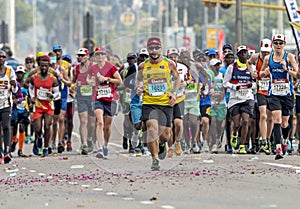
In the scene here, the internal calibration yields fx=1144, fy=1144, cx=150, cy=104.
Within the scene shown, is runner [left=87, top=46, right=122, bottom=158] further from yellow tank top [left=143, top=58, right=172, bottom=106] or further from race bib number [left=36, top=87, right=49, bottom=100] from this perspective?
yellow tank top [left=143, top=58, right=172, bottom=106]

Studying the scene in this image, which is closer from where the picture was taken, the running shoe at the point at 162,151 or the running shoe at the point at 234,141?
the running shoe at the point at 162,151

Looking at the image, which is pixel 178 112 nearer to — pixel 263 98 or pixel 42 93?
pixel 263 98

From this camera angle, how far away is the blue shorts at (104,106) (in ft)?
63.1

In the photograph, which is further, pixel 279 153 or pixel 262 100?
pixel 262 100

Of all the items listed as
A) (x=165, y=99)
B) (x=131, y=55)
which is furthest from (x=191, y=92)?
(x=165, y=99)

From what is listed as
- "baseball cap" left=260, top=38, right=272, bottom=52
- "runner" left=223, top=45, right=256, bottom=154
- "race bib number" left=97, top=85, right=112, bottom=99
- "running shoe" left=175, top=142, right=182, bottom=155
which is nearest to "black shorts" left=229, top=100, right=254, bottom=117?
"runner" left=223, top=45, right=256, bottom=154

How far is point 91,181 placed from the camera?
14727mm

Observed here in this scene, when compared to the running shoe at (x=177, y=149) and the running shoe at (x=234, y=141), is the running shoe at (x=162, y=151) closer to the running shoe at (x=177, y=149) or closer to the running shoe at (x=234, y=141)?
the running shoe at (x=177, y=149)

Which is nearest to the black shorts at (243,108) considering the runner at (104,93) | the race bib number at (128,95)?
the race bib number at (128,95)

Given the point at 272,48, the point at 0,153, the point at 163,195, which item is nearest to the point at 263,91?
the point at 272,48

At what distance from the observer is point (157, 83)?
1616cm

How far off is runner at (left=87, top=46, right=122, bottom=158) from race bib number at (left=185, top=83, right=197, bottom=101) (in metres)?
1.83

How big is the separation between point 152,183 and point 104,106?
534cm

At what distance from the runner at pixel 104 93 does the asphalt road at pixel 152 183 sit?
0.50m
